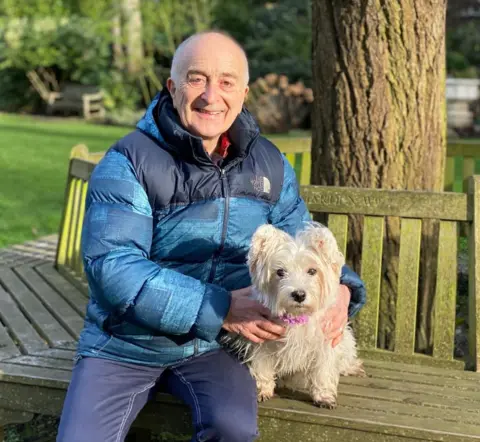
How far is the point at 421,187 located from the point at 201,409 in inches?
80.9

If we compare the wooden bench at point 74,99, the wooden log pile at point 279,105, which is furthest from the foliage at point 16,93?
the wooden log pile at point 279,105

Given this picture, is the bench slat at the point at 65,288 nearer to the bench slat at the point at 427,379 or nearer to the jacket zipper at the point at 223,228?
the jacket zipper at the point at 223,228

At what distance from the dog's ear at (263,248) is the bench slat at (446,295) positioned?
4.15 ft

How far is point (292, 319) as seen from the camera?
122 inches

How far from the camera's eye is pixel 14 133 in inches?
765

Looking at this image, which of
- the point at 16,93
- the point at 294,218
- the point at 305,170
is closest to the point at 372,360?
the point at 294,218

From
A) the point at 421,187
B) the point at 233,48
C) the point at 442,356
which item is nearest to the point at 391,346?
the point at 442,356

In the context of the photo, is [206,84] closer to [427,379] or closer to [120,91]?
[427,379]

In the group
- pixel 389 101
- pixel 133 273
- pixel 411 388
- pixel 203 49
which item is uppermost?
pixel 203 49

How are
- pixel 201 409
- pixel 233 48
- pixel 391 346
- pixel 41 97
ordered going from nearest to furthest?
1. pixel 201 409
2. pixel 233 48
3. pixel 391 346
4. pixel 41 97

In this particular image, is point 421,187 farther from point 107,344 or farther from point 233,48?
point 107,344

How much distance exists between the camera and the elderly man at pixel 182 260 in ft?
9.86

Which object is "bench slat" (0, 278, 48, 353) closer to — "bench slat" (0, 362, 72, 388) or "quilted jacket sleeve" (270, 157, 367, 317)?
"bench slat" (0, 362, 72, 388)

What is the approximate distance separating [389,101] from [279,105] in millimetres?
15183
